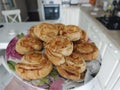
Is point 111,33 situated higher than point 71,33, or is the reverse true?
point 71,33

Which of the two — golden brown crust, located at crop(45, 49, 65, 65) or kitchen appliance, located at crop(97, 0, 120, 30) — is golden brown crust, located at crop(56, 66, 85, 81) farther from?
kitchen appliance, located at crop(97, 0, 120, 30)

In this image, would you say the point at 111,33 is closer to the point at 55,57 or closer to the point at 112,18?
the point at 112,18

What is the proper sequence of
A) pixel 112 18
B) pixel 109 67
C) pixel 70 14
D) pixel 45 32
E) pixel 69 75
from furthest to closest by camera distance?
pixel 70 14
pixel 112 18
pixel 109 67
pixel 45 32
pixel 69 75

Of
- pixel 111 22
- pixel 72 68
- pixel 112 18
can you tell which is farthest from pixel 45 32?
pixel 112 18

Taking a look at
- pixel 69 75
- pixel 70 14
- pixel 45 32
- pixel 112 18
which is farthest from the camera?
pixel 70 14

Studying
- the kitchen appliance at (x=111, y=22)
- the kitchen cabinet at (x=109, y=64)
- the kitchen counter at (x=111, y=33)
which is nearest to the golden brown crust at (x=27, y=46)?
the kitchen cabinet at (x=109, y=64)

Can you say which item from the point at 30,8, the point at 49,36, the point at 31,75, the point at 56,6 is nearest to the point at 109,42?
the point at 49,36
